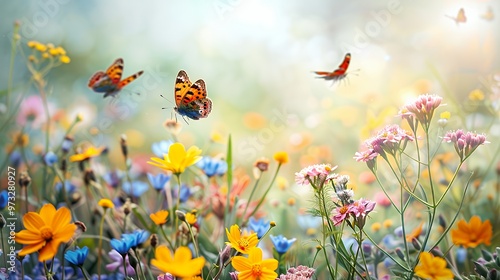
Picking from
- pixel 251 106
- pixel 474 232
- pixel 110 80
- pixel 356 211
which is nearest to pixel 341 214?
pixel 356 211

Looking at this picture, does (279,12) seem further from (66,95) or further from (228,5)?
(66,95)

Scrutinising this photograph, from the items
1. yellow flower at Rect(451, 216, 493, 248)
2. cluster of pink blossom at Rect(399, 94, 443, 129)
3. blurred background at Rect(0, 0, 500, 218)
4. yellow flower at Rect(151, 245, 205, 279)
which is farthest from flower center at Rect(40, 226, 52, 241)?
blurred background at Rect(0, 0, 500, 218)

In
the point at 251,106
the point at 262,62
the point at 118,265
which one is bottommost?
the point at 118,265

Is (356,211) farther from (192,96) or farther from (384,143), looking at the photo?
(192,96)

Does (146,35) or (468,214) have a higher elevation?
(146,35)

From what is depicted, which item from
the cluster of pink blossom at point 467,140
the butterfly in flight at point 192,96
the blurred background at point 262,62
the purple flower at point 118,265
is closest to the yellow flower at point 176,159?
the butterfly in flight at point 192,96

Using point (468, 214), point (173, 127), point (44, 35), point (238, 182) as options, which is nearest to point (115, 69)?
point (173, 127)
